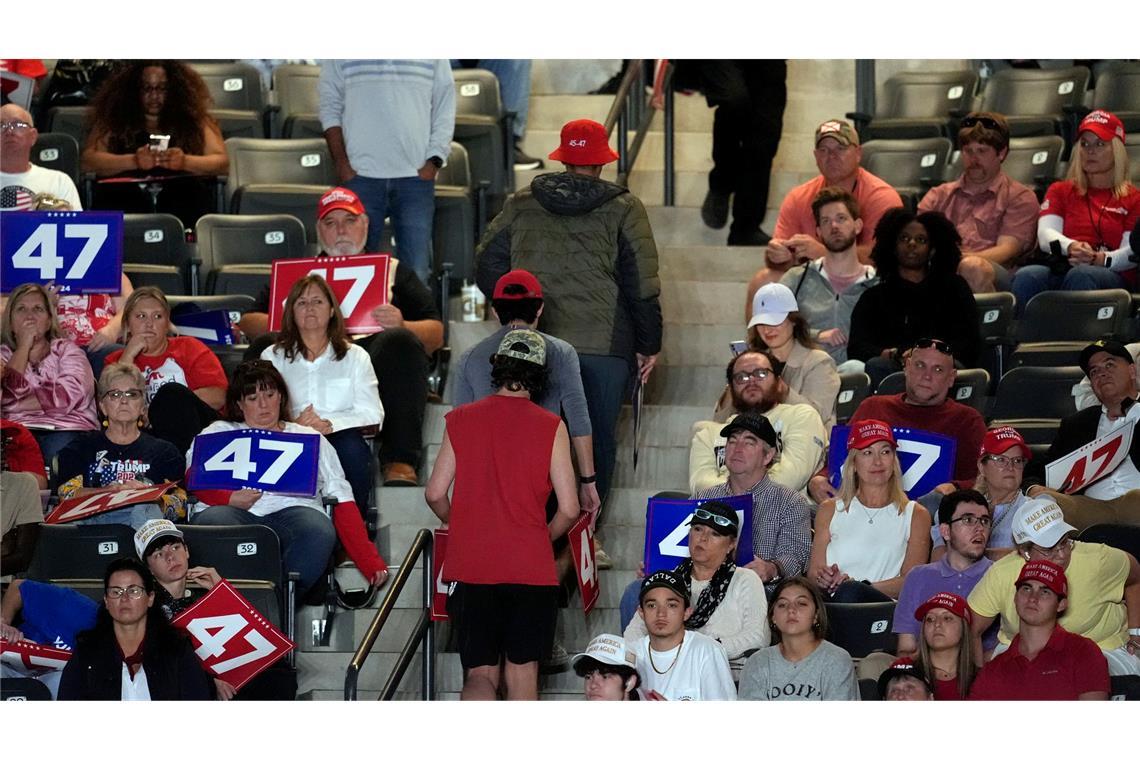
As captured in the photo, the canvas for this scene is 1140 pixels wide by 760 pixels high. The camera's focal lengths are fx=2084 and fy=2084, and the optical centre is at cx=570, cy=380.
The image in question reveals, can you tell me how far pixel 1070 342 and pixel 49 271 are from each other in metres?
4.39

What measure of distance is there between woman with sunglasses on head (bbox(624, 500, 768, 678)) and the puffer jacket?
1.09 metres

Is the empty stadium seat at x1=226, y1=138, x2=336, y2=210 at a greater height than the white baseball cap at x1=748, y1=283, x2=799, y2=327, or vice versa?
the empty stadium seat at x1=226, y1=138, x2=336, y2=210

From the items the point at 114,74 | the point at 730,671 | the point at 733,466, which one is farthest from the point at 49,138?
the point at 730,671

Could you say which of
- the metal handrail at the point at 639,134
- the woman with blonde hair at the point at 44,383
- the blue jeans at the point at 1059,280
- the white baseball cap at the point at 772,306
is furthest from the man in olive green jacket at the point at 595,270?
the metal handrail at the point at 639,134

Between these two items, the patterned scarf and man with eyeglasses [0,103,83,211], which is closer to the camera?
the patterned scarf

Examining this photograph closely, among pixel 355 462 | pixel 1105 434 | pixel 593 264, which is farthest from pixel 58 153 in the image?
pixel 1105 434

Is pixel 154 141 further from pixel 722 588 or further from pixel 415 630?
pixel 722 588

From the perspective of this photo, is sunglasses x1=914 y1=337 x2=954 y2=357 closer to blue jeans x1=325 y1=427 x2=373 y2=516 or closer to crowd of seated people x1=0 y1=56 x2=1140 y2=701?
crowd of seated people x1=0 y1=56 x2=1140 y2=701

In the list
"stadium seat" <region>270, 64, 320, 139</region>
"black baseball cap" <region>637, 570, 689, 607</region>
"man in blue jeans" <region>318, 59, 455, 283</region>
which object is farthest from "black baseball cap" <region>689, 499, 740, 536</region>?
"stadium seat" <region>270, 64, 320, 139</region>

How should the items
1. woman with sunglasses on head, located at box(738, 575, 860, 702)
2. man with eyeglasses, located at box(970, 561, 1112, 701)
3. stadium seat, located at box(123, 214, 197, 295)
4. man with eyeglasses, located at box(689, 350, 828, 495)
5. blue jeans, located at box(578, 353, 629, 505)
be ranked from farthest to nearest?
stadium seat, located at box(123, 214, 197, 295) → blue jeans, located at box(578, 353, 629, 505) → man with eyeglasses, located at box(689, 350, 828, 495) → woman with sunglasses on head, located at box(738, 575, 860, 702) → man with eyeglasses, located at box(970, 561, 1112, 701)

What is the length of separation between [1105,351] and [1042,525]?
3.98ft

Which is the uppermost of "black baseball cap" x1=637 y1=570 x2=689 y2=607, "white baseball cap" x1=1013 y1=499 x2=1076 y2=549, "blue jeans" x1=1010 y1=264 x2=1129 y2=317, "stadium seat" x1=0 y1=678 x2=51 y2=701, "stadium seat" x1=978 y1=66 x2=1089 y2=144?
"stadium seat" x1=978 y1=66 x2=1089 y2=144

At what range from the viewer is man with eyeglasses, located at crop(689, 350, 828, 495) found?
7938 millimetres

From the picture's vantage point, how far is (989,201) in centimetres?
988
